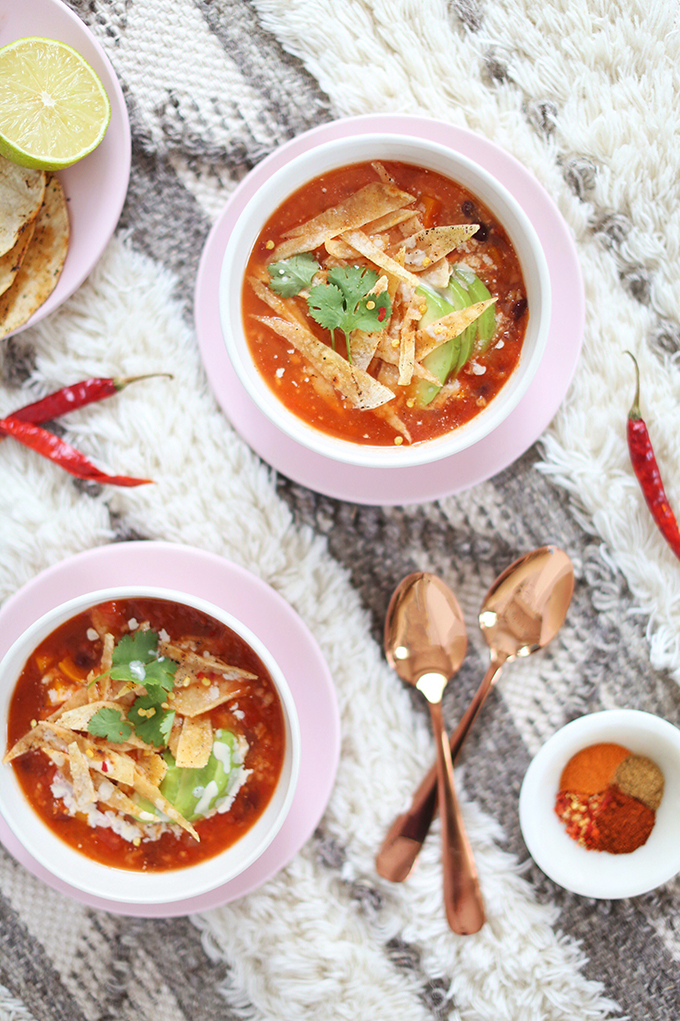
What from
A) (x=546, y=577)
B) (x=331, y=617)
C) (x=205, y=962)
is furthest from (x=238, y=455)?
(x=205, y=962)

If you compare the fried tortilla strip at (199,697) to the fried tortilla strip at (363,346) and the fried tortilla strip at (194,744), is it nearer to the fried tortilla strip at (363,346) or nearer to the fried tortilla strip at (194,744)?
the fried tortilla strip at (194,744)

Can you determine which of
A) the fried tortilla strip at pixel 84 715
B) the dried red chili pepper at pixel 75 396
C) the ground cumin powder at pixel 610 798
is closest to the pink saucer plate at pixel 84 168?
the dried red chili pepper at pixel 75 396

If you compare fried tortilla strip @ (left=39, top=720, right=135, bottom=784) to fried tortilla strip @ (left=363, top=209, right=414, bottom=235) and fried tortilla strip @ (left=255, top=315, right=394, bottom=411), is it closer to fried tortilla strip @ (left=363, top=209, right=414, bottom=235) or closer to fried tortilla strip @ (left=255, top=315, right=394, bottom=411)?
fried tortilla strip @ (left=255, top=315, right=394, bottom=411)

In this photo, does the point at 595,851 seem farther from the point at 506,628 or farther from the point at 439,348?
the point at 439,348

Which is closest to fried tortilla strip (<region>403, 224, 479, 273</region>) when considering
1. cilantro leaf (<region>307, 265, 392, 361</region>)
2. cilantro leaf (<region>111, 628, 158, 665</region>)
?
cilantro leaf (<region>307, 265, 392, 361</region>)

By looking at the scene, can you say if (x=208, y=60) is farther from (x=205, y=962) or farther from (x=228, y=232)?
(x=205, y=962)
